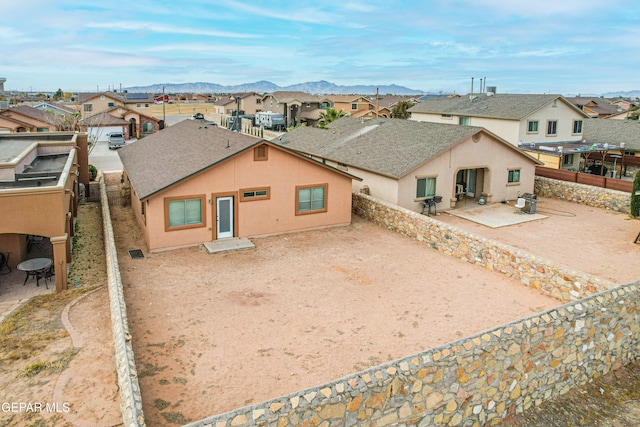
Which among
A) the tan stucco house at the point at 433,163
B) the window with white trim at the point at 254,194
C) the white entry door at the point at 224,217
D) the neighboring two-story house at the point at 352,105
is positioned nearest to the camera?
the white entry door at the point at 224,217

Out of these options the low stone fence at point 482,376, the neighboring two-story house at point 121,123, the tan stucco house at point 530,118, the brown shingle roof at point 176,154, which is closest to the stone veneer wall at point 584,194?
the tan stucco house at point 530,118

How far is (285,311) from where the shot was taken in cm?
1375

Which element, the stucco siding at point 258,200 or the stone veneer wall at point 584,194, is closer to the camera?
the stucco siding at point 258,200

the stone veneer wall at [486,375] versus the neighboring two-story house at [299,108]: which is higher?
the neighboring two-story house at [299,108]

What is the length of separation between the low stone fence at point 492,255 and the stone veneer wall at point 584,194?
12647mm

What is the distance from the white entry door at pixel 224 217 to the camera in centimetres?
1978

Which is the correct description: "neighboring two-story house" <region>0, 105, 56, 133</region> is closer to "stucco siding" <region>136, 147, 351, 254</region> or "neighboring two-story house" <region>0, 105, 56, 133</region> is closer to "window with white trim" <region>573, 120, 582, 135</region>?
"stucco siding" <region>136, 147, 351, 254</region>

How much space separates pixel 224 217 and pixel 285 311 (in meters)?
7.32

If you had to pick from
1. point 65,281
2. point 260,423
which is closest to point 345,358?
point 260,423

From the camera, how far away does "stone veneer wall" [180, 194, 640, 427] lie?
8016 millimetres

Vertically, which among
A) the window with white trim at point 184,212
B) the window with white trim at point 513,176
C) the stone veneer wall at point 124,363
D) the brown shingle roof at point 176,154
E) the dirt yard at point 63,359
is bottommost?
the dirt yard at point 63,359

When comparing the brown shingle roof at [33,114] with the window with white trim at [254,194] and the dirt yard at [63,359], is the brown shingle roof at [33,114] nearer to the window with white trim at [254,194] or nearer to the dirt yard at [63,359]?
the window with white trim at [254,194]

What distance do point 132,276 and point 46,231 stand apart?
2.88 meters

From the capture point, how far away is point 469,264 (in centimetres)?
1769
